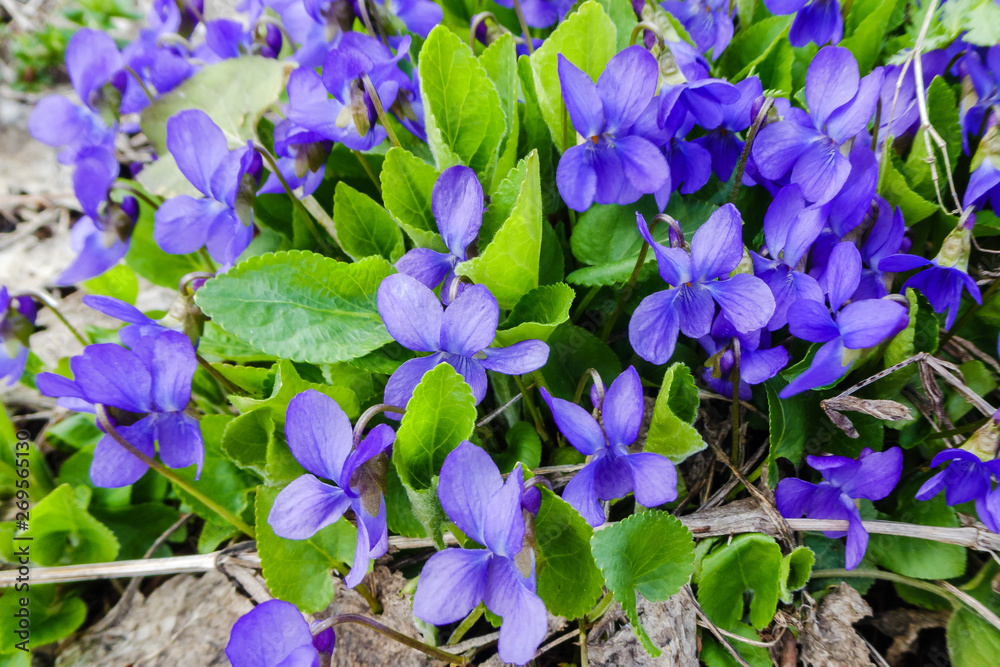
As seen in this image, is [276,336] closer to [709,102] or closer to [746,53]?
[709,102]

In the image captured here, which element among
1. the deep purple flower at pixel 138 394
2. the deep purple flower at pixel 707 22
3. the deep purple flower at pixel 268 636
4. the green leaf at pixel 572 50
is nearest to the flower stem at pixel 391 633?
the deep purple flower at pixel 268 636

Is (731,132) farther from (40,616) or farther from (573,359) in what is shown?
(40,616)

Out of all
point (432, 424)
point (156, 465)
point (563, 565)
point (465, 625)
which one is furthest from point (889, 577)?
point (156, 465)

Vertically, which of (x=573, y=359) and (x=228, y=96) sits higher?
(x=228, y=96)

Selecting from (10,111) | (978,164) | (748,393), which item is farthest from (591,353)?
(10,111)

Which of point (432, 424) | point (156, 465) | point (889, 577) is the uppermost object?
point (432, 424)

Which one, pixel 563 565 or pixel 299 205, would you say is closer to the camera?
pixel 563 565

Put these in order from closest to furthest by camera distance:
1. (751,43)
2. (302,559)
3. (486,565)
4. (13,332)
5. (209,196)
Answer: (486,565), (302,559), (209,196), (13,332), (751,43)

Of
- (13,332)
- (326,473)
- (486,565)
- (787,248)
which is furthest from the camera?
(13,332)
